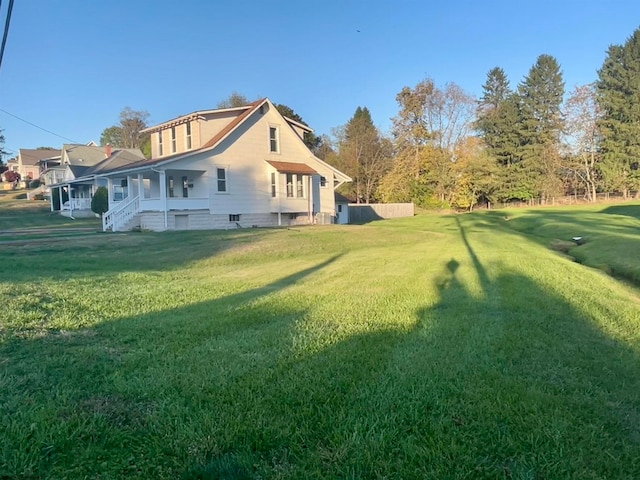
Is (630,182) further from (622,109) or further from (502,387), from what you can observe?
(502,387)

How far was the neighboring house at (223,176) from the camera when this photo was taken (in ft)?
77.3

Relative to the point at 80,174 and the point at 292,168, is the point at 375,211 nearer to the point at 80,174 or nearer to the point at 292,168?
the point at 292,168

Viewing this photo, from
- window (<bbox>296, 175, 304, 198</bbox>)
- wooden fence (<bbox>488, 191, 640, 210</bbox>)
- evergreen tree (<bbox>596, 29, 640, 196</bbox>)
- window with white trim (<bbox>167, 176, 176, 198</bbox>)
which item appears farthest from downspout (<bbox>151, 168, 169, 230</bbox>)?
evergreen tree (<bbox>596, 29, 640, 196</bbox>)

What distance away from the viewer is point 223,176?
24797 millimetres

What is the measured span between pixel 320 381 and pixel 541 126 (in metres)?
60.0

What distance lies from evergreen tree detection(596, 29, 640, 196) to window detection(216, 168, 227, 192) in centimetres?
4611

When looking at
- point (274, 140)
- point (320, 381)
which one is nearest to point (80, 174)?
point (274, 140)

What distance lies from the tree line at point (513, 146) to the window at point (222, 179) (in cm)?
2563

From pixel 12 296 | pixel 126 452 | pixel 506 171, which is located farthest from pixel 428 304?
pixel 506 171

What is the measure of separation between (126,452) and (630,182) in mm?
61902


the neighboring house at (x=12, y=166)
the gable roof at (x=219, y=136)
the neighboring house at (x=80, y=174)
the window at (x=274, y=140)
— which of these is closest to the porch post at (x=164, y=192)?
the gable roof at (x=219, y=136)

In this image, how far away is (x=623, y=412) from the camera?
324cm

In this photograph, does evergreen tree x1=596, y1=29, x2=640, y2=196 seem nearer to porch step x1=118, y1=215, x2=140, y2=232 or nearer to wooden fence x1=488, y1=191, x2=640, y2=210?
wooden fence x1=488, y1=191, x2=640, y2=210

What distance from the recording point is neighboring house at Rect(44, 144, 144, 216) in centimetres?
3681
